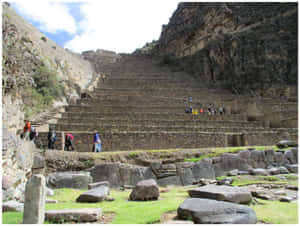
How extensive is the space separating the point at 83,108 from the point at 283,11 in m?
30.5

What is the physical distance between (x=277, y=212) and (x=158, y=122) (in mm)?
12459

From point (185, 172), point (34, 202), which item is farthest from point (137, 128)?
point (34, 202)

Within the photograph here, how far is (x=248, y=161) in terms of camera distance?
8805 millimetres

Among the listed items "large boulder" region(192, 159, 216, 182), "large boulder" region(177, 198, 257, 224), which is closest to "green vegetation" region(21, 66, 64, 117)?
"large boulder" region(192, 159, 216, 182)

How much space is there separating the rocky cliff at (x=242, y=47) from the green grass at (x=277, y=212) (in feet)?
87.9

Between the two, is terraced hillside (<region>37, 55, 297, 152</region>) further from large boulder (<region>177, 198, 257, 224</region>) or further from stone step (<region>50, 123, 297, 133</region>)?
large boulder (<region>177, 198, 257, 224</region>)

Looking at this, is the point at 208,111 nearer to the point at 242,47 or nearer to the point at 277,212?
the point at 242,47

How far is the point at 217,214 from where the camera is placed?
3031 millimetres

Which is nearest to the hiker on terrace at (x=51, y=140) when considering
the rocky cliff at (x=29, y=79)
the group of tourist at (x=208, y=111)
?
the rocky cliff at (x=29, y=79)

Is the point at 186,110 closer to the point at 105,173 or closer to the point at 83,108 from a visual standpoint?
the point at 83,108

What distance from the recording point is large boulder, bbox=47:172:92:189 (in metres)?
6.09

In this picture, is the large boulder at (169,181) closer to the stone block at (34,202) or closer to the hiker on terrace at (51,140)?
the stone block at (34,202)

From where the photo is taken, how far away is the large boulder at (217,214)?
9.73 ft

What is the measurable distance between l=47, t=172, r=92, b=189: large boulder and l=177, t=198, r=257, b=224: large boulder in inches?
143
